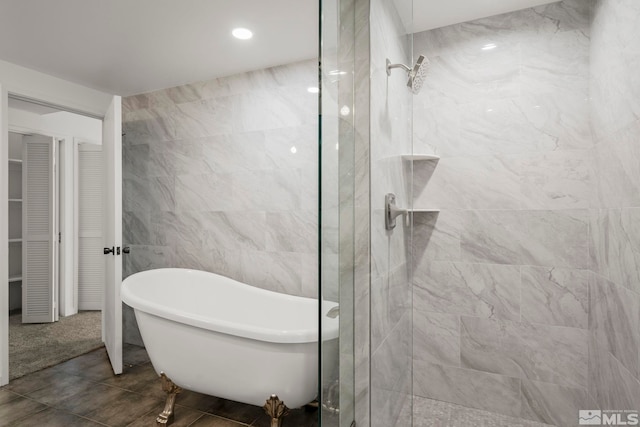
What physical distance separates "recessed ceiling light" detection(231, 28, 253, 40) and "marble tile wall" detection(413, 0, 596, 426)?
3.59ft

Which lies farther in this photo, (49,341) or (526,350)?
(49,341)

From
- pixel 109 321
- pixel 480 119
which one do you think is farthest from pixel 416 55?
pixel 109 321

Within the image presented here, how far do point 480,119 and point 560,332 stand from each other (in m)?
1.30

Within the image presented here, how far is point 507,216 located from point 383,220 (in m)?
1.02

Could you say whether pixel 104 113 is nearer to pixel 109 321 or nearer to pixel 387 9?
pixel 109 321

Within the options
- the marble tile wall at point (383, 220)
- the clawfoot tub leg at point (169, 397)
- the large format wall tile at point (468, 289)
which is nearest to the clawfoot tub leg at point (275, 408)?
the marble tile wall at point (383, 220)

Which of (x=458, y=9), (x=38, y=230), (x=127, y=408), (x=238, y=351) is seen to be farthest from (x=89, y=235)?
(x=458, y=9)

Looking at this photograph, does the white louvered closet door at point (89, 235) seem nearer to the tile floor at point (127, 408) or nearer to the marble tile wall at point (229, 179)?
the marble tile wall at point (229, 179)

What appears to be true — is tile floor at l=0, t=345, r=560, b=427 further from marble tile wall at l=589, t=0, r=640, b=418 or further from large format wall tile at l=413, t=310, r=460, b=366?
marble tile wall at l=589, t=0, r=640, b=418

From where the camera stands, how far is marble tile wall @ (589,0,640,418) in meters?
1.32

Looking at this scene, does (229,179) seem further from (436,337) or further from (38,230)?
(38,230)

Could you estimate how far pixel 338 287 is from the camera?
37.4 inches

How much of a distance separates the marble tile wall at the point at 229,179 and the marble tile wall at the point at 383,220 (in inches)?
32.7

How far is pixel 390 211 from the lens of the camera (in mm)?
1481
